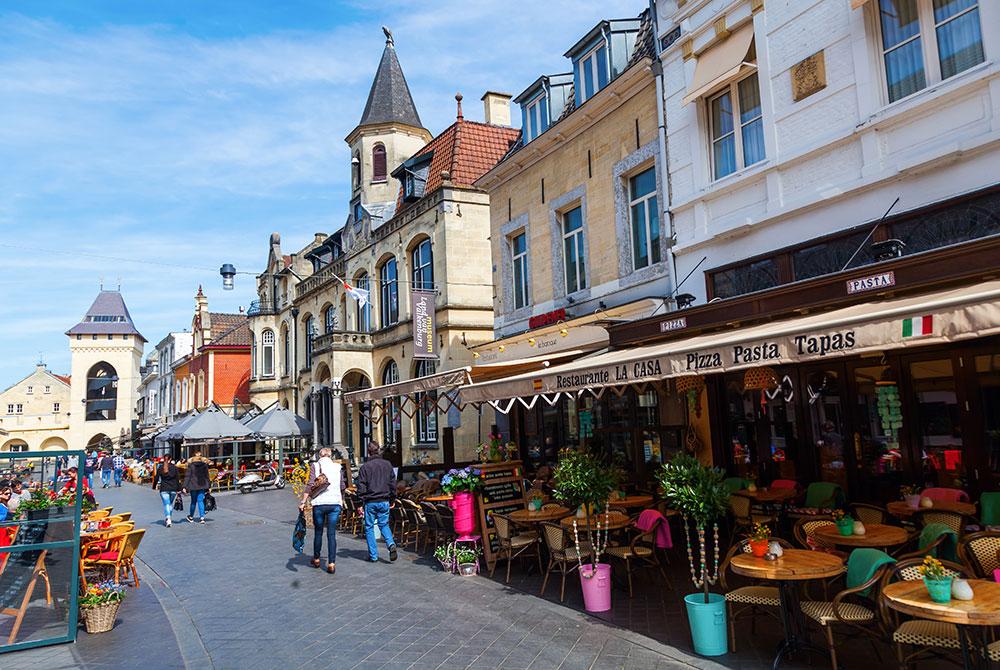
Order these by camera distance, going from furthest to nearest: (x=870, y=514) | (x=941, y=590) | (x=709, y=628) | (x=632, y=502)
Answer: (x=632, y=502) → (x=870, y=514) → (x=709, y=628) → (x=941, y=590)

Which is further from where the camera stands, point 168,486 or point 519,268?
point 519,268

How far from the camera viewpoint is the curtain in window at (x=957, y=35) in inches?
279

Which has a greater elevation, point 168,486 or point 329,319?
point 329,319

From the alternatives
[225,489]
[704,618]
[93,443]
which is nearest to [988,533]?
[704,618]

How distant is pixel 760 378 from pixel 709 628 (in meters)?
4.40

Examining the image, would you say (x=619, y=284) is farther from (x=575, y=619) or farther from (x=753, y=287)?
(x=575, y=619)

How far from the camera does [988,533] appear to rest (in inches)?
206

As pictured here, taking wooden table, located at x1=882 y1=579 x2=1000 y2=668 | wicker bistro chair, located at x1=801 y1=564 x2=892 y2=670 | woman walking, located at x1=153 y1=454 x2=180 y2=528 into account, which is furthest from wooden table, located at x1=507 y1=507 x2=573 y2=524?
woman walking, located at x1=153 y1=454 x2=180 y2=528

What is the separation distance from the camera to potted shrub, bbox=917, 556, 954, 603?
3.97 m

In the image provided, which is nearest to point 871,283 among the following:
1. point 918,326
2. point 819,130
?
point 819,130

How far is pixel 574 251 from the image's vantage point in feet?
46.0

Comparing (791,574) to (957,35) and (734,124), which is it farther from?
(734,124)

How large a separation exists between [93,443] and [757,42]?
79.5 meters

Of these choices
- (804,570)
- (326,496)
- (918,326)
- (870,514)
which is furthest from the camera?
(326,496)
